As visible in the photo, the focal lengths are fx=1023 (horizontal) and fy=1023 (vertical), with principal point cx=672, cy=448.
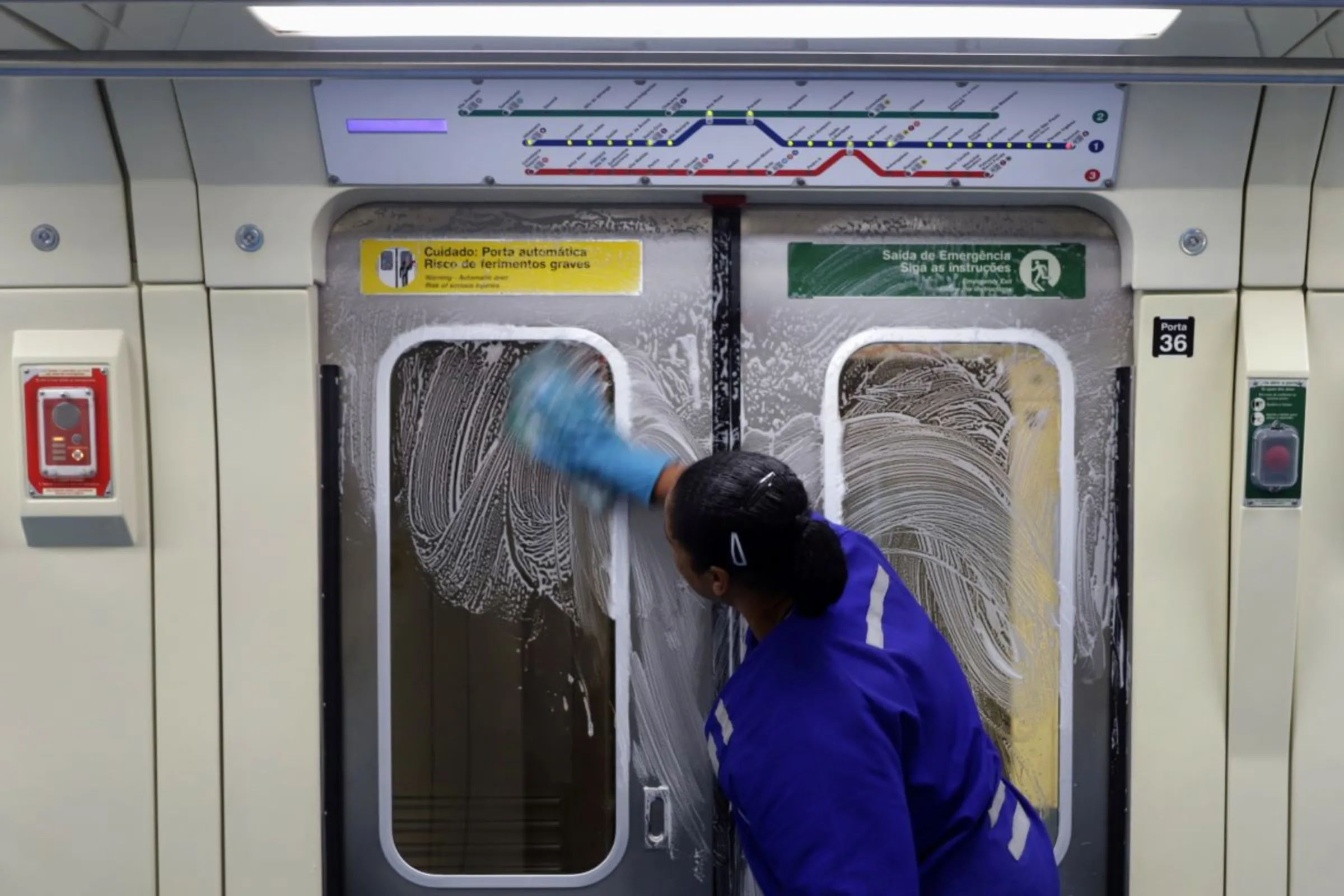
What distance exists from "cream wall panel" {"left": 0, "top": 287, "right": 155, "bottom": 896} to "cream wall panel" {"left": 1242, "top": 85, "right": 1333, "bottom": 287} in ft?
7.96

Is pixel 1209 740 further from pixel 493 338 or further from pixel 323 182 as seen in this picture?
pixel 323 182

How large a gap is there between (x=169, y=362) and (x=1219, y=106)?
231cm

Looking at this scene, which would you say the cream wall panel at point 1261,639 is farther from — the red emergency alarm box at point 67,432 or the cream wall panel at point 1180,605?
the red emergency alarm box at point 67,432

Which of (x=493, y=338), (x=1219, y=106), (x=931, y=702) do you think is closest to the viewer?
(x=931, y=702)

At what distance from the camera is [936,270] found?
2340 millimetres

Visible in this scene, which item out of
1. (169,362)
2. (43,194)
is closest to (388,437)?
(169,362)

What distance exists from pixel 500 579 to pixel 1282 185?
1.93m

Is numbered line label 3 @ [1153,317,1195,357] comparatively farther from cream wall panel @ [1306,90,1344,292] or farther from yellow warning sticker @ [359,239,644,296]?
yellow warning sticker @ [359,239,644,296]

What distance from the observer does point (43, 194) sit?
217 cm

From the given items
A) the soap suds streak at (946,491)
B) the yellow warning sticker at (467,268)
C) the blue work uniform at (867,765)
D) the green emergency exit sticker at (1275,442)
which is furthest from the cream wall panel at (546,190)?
the blue work uniform at (867,765)

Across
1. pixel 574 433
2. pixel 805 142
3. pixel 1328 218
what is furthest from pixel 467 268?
pixel 1328 218

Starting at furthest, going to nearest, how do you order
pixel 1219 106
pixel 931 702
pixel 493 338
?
1. pixel 493 338
2. pixel 1219 106
3. pixel 931 702

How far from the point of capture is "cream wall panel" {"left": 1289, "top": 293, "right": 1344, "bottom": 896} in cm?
223

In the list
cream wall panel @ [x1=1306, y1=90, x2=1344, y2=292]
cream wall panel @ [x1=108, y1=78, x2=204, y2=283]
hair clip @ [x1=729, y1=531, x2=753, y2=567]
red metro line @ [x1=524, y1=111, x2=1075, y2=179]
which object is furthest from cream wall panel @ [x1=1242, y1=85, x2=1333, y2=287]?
cream wall panel @ [x1=108, y1=78, x2=204, y2=283]
